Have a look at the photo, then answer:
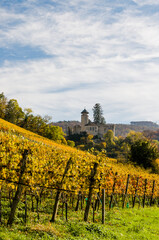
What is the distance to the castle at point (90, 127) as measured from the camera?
102875mm

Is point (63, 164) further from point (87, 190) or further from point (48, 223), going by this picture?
point (48, 223)

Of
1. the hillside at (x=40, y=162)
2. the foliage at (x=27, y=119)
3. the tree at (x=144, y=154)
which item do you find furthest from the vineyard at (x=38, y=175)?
the foliage at (x=27, y=119)

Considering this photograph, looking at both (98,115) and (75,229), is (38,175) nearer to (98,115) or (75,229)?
(75,229)

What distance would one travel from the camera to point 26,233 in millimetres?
5891

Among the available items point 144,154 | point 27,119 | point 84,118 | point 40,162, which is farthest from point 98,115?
point 40,162

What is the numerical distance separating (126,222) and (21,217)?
446 centimetres

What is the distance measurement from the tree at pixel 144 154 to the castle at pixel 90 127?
69997 mm

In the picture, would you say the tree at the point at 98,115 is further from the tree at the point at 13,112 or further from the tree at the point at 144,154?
the tree at the point at 144,154

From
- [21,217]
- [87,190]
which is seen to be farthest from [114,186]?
[21,217]

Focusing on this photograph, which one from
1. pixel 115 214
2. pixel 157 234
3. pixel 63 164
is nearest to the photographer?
pixel 157 234

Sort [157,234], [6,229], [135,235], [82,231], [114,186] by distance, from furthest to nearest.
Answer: [114,186]
[157,234]
[135,235]
[82,231]
[6,229]

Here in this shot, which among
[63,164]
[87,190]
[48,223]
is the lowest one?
[48,223]

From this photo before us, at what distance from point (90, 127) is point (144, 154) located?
71886 mm

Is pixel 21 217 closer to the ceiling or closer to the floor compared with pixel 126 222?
closer to the ceiling
